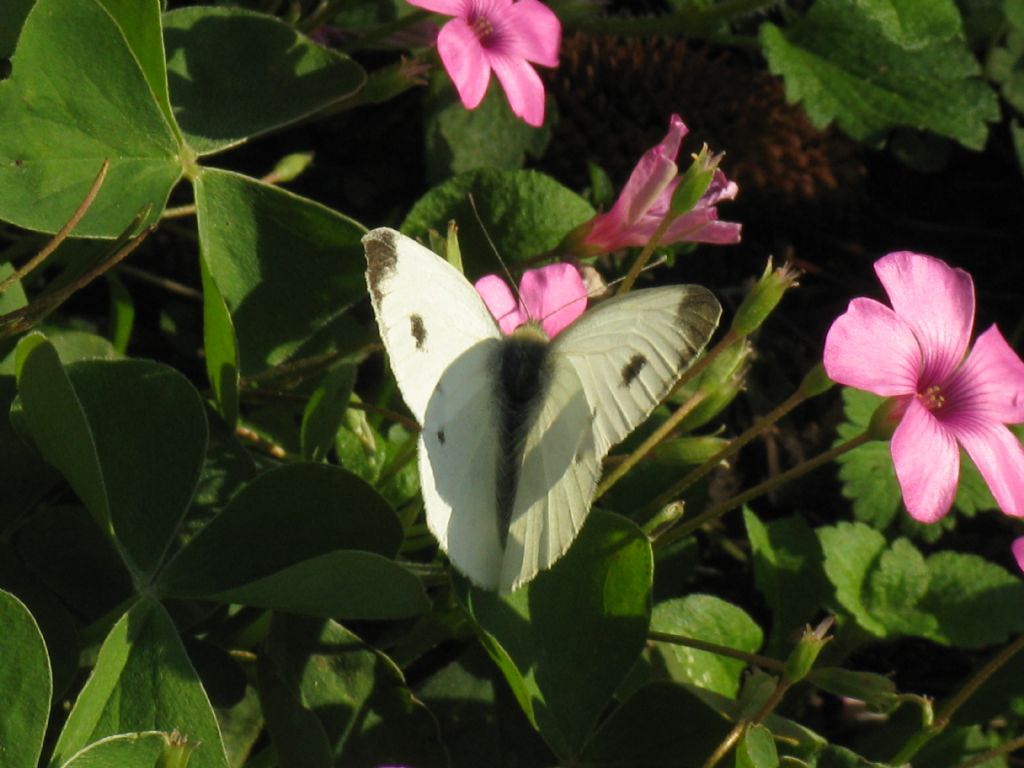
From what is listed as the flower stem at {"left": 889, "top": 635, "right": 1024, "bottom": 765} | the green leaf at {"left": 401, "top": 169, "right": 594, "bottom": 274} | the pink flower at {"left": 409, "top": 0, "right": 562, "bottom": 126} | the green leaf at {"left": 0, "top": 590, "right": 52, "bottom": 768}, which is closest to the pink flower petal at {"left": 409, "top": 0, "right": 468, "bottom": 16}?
the pink flower at {"left": 409, "top": 0, "right": 562, "bottom": 126}

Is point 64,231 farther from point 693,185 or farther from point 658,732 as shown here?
point 658,732

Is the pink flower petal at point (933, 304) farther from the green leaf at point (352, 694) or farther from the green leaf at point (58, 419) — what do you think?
the green leaf at point (58, 419)

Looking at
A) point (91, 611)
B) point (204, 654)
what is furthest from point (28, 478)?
point (204, 654)

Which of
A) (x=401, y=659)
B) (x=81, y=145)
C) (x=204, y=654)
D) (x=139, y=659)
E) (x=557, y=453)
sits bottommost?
(x=401, y=659)

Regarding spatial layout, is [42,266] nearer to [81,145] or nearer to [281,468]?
[81,145]

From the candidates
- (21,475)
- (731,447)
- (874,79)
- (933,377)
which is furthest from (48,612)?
(874,79)

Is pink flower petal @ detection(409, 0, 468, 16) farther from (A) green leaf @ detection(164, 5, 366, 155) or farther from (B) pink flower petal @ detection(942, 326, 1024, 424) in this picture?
(B) pink flower petal @ detection(942, 326, 1024, 424)
